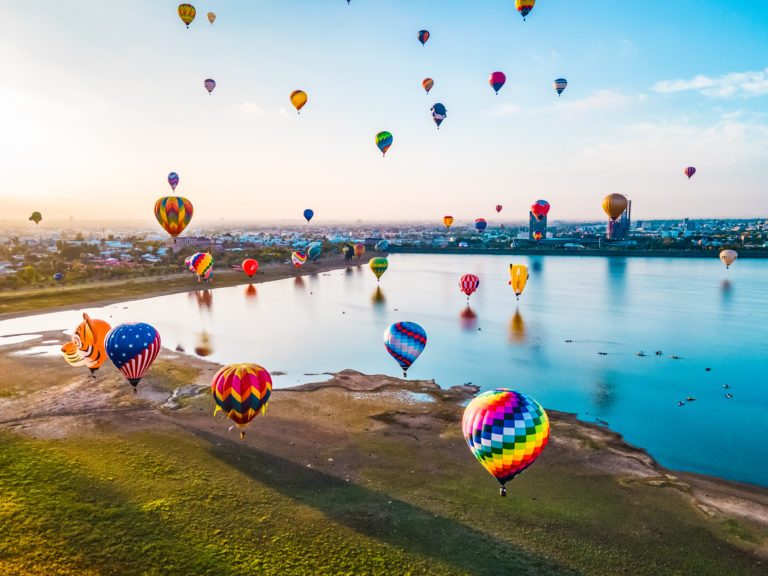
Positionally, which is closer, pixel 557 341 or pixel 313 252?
pixel 557 341

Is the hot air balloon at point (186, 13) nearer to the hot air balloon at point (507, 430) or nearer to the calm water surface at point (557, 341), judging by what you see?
the calm water surface at point (557, 341)

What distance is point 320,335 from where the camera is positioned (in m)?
28.4

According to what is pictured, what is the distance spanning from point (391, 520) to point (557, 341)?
782 inches

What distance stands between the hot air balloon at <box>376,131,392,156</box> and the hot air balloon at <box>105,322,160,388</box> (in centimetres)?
2805

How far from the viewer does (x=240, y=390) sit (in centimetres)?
1224

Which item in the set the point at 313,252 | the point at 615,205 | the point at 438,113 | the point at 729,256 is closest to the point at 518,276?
the point at 615,205

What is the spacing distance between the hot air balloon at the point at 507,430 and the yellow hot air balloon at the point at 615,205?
1320 inches

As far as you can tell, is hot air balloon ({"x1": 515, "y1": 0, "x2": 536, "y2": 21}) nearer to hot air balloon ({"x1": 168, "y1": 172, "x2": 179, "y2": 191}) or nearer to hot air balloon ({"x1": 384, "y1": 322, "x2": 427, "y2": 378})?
hot air balloon ({"x1": 384, "y1": 322, "x2": 427, "y2": 378})

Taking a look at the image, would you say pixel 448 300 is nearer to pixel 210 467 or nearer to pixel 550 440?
pixel 550 440

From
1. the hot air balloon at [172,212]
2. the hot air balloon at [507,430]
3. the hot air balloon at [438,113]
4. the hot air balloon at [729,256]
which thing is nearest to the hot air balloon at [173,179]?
the hot air balloon at [172,212]

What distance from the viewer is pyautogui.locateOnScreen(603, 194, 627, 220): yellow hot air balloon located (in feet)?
125

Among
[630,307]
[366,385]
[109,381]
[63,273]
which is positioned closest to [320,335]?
[366,385]

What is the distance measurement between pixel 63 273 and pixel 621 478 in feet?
185

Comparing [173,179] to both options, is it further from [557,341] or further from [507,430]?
[507,430]
